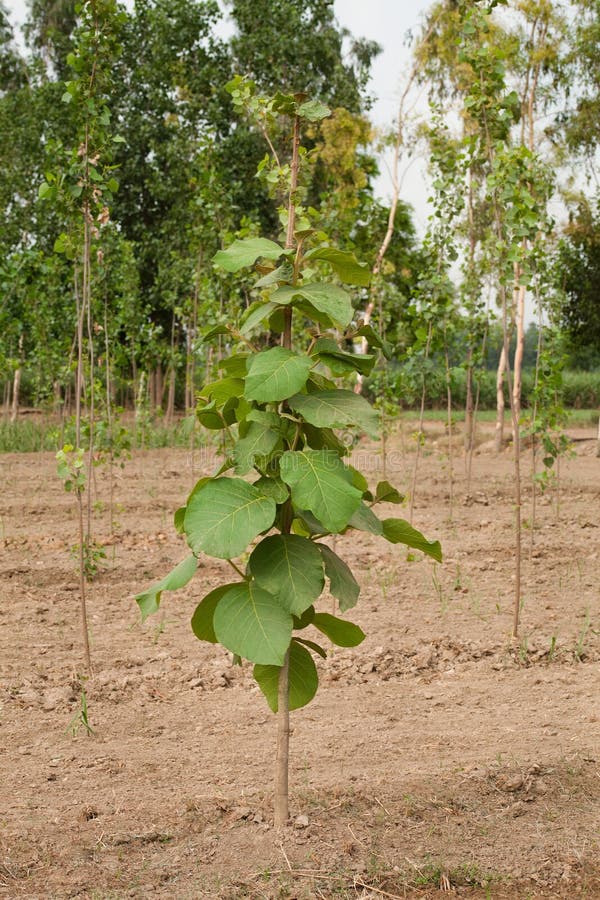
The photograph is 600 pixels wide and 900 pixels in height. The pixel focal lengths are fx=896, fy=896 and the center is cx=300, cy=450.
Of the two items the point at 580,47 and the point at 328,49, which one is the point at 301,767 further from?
the point at 328,49

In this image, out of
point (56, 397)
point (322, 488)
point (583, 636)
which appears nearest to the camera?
point (322, 488)

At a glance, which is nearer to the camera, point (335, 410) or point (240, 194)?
point (335, 410)

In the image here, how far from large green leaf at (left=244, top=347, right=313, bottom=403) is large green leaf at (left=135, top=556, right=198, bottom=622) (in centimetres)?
48

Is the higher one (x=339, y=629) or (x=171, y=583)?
(x=171, y=583)

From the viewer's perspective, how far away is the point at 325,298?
2354mm

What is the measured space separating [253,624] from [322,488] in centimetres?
40

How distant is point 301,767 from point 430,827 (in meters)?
0.70

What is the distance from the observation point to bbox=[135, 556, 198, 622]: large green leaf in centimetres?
230

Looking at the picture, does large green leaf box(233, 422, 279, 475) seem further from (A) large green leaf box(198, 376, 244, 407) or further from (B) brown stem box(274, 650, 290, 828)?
(B) brown stem box(274, 650, 290, 828)

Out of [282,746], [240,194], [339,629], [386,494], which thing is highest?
[240,194]

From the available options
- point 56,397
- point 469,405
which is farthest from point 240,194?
point 469,405

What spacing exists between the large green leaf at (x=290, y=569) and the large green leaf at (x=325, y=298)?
0.59m

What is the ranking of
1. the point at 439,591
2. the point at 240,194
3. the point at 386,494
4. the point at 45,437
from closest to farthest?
the point at 386,494
the point at 439,591
the point at 45,437
the point at 240,194

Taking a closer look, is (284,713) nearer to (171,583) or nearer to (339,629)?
(339,629)
